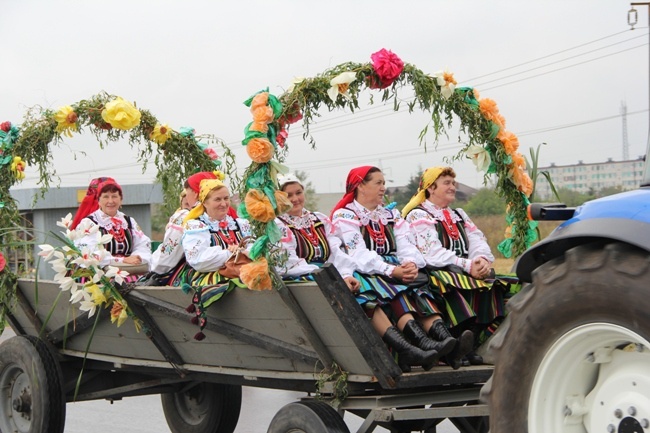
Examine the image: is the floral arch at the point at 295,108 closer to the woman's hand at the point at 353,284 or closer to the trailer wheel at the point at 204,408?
the woman's hand at the point at 353,284

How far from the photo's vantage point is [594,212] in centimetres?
328

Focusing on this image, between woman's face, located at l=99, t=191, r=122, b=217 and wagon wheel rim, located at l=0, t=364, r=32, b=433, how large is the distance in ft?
4.83

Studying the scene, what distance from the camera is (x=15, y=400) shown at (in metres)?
6.70

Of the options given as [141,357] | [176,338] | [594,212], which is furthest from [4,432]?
[594,212]

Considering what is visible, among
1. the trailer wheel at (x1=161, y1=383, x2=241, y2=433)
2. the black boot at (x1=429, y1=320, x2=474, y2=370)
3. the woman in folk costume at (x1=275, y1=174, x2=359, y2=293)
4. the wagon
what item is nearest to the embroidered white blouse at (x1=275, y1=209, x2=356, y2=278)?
the woman in folk costume at (x1=275, y1=174, x2=359, y2=293)

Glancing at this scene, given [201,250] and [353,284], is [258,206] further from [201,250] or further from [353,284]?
[201,250]

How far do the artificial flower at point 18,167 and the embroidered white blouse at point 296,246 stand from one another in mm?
2158

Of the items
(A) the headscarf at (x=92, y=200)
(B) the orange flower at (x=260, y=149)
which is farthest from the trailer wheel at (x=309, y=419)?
(A) the headscarf at (x=92, y=200)

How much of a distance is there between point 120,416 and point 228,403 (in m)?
2.04

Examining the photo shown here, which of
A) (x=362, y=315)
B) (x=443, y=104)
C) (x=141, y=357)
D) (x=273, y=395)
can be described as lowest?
(x=273, y=395)

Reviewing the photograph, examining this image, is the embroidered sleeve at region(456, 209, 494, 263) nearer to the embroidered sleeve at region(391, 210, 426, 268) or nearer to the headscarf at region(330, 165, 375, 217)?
the embroidered sleeve at region(391, 210, 426, 268)

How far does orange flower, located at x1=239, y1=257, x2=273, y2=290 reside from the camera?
481 centimetres

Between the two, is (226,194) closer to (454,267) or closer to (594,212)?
(454,267)

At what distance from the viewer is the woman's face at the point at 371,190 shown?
6000mm
